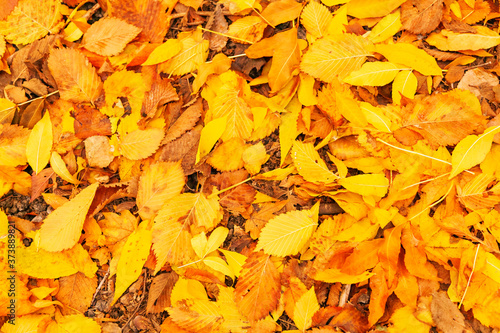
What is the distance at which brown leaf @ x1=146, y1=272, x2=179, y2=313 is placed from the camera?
1314 mm

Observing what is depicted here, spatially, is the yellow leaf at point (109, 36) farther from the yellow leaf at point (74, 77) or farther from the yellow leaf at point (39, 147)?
→ the yellow leaf at point (39, 147)

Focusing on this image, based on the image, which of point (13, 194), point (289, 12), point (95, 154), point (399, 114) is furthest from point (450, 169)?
point (13, 194)

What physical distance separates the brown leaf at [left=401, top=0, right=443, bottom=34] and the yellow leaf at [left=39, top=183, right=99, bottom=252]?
129cm

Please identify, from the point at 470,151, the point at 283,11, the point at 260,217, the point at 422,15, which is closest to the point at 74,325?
the point at 260,217

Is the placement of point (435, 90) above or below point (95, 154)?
above

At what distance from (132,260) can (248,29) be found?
0.95 meters

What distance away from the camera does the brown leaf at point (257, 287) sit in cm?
127

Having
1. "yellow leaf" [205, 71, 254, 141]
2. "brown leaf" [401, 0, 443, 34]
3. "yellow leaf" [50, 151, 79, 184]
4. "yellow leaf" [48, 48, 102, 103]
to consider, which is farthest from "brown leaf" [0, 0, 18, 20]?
"brown leaf" [401, 0, 443, 34]

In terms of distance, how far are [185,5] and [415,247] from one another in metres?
1.23

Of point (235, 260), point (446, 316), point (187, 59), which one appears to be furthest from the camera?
point (187, 59)

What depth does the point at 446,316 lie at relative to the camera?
47.6 inches

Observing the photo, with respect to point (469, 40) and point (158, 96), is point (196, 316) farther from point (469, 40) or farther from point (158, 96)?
point (469, 40)

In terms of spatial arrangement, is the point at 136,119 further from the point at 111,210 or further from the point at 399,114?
the point at 399,114

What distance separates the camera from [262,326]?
127 cm
